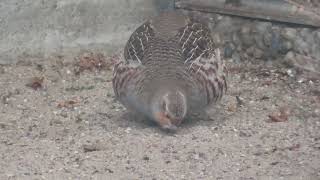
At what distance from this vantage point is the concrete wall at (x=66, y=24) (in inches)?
356

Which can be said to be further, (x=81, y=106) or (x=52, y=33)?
(x=52, y=33)

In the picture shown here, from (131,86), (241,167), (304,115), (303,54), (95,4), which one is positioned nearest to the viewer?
(241,167)

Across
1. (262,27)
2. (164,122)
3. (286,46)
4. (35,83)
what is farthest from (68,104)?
(286,46)

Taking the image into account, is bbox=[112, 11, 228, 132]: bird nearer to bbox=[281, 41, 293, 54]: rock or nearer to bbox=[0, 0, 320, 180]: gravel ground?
bbox=[0, 0, 320, 180]: gravel ground

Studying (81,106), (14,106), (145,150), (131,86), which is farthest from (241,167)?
(14,106)

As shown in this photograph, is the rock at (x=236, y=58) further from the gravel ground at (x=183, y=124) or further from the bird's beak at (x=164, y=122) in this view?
the bird's beak at (x=164, y=122)

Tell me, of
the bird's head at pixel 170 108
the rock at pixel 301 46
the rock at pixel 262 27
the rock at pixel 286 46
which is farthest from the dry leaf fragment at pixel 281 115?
the rock at pixel 262 27

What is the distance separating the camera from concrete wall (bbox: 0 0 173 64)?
29.7 ft

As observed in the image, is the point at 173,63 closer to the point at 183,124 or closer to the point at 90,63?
the point at 183,124

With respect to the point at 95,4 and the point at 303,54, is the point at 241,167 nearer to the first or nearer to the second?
the point at 303,54

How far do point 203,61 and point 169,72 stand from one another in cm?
38

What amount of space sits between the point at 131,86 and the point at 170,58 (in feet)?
1.48

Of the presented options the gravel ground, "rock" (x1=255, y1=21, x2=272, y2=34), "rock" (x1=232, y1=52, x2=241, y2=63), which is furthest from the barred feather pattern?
"rock" (x1=232, y1=52, x2=241, y2=63)

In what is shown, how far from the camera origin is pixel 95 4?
9242 mm
